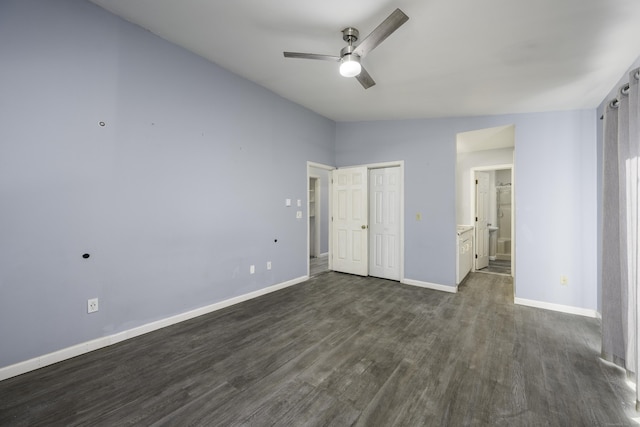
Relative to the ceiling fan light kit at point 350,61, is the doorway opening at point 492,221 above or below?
below

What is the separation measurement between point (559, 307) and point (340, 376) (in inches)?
131

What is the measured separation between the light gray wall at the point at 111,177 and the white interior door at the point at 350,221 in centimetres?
201

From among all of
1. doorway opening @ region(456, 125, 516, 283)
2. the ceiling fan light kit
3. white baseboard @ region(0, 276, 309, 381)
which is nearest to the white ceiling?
the ceiling fan light kit

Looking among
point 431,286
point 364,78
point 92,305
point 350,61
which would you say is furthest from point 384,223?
point 92,305

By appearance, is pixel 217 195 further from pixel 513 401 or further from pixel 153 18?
pixel 513 401

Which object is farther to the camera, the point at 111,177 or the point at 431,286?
the point at 431,286

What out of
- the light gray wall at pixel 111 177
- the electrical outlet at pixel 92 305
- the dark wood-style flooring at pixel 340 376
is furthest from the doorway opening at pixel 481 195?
the electrical outlet at pixel 92 305

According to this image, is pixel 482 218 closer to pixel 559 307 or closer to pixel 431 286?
pixel 431 286

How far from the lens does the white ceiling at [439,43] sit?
1985 millimetres

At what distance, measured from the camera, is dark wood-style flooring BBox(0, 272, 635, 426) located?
5.38 feet

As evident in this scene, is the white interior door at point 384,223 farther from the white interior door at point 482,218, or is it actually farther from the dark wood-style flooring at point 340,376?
the white interior door at point 482,218

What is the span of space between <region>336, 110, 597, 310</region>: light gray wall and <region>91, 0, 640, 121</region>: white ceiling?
41cm

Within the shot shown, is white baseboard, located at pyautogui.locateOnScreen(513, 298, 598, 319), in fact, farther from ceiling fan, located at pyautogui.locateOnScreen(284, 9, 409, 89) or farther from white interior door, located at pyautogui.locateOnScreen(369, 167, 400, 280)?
ceiling fan, located at pyautogui.locateOnScreen(284, 9, 409, 89)

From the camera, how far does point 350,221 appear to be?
5.18 meters
